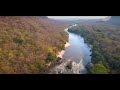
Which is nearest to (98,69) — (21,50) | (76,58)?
(76,58)

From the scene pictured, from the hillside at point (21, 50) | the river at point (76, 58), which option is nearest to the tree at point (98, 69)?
the river at point (76, 58)

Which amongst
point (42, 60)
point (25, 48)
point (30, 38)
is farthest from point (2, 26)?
point (42, 60)

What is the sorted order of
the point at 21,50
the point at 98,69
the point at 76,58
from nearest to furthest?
1. the point at 98,69
2. the point at 21,50
3. the point at 76,58

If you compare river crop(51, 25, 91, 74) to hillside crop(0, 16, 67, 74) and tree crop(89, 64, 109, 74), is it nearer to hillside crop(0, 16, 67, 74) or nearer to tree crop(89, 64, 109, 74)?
tree crop(89, 64, 109, 74)

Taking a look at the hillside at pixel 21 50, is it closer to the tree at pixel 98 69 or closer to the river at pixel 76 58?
the river at pixel 76 58

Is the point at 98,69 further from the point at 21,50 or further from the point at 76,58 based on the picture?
→ the point at 21,50

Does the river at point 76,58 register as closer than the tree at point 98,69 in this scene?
No
